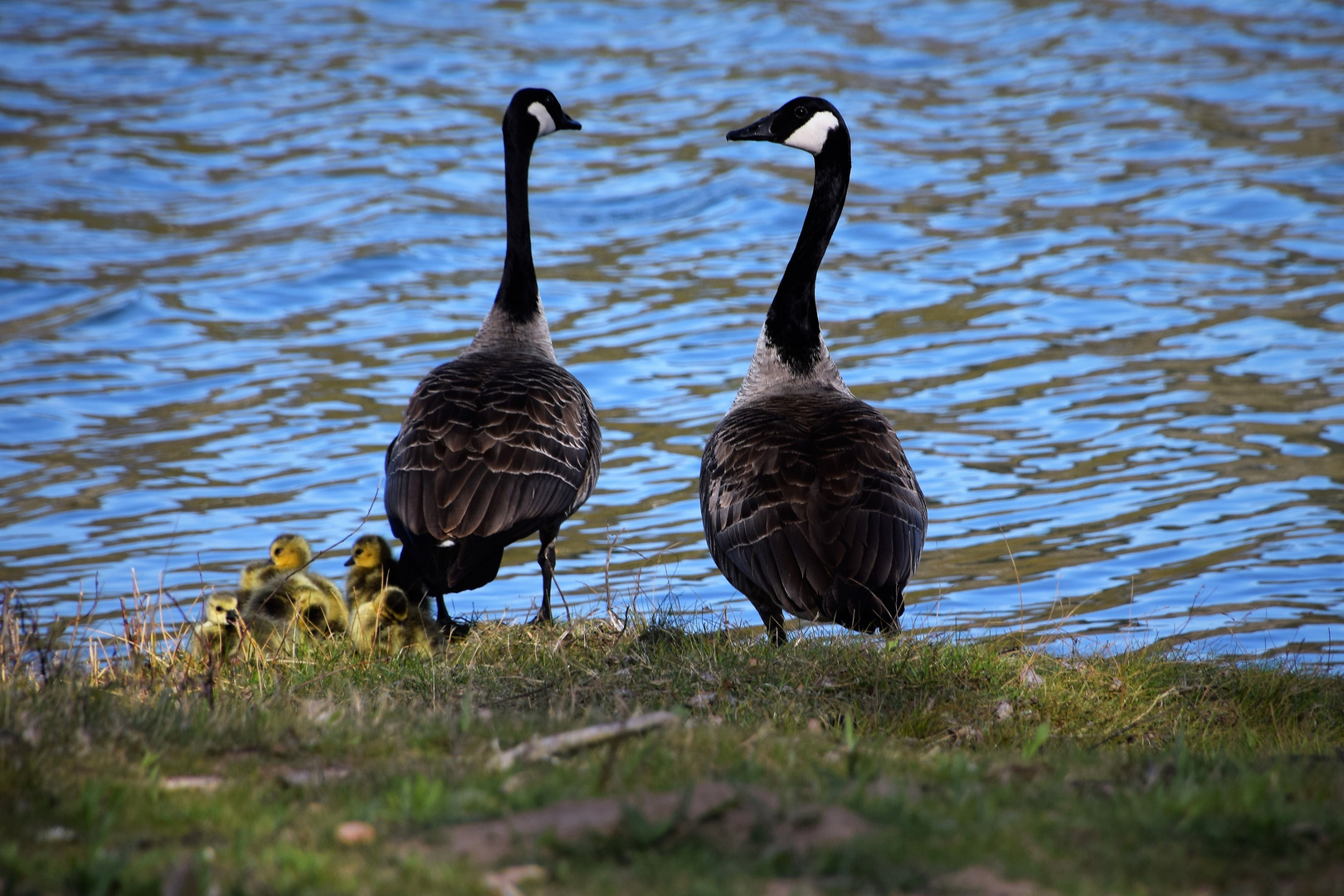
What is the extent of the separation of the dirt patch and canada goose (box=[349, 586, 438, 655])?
3585 millimetres

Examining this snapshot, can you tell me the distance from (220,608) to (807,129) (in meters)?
4.93

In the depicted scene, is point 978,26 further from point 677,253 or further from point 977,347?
point 977,347

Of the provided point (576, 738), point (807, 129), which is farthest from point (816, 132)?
point (576, 738)

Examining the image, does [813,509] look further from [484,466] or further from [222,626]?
[222,626]

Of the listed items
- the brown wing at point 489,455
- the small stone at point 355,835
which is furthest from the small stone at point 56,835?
the brown wing at point 489,455

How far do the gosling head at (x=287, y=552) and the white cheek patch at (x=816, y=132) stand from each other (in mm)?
4149

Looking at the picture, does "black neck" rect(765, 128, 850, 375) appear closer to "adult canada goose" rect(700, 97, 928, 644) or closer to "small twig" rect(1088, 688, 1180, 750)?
"adult canada goose" rect(700, 97, 928, 644)

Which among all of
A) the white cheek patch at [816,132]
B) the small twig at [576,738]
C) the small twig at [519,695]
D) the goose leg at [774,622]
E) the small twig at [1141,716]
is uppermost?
the white cheek patch at [816,132]

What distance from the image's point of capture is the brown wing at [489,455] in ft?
23.7

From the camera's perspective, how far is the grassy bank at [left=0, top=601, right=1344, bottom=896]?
3252 millimetres

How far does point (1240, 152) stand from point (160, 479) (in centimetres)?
1829

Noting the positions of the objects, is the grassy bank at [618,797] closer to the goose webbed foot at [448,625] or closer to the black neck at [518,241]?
the goose webbed foot at [448,625]

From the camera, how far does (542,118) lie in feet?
33.0

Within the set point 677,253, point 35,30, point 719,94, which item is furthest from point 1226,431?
point 35,30
